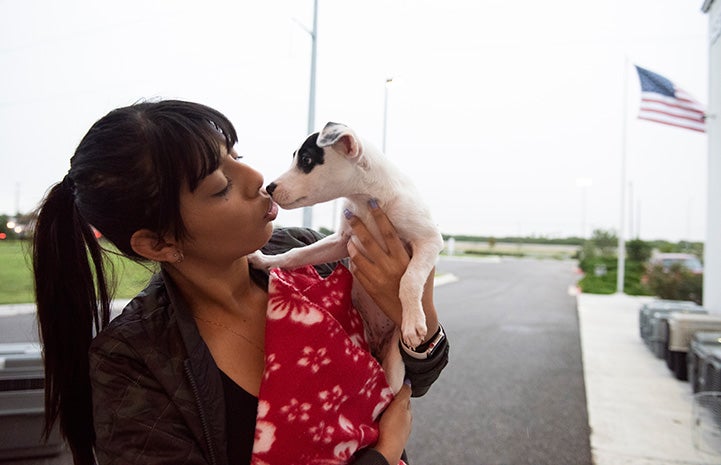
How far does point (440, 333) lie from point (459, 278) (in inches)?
541

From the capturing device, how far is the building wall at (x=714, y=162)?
6465mm

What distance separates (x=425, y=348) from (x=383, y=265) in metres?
0.23

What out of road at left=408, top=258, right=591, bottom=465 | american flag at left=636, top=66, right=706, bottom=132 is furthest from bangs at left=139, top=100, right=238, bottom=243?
american flag at left=636, top=66, right=706, bottom=132

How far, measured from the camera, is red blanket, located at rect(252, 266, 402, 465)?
987 mm

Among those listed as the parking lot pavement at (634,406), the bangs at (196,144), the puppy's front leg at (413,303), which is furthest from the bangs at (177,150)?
the parking lot pavement at (634,406)

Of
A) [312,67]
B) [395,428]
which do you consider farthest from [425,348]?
[312,67]

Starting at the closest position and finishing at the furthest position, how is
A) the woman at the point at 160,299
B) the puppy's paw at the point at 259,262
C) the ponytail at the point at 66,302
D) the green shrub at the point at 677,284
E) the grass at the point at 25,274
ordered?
the woman at the point at 160,299, the ponytail at the point at 66,302, the grass at the point at 25,274, the puppy's paw at the point at 259,262, the green shrub at the point at 677,284

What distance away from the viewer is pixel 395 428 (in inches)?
44.5

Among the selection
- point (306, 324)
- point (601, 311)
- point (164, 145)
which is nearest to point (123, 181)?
point (164, 145)

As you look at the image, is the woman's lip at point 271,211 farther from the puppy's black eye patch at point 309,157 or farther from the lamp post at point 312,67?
the lamp post at point 312,67

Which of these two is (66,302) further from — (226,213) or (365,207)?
(365,207)

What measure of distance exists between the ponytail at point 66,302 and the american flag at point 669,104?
7.09m

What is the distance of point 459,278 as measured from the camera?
1474 centimetres

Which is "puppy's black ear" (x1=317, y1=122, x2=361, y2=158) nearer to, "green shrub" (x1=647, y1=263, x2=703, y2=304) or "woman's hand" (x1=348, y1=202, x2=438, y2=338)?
"woman's hand" (x1=348, y1=202, x2=438, y2=338)
